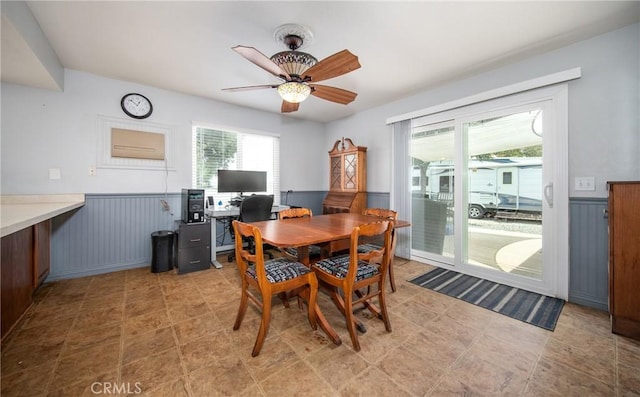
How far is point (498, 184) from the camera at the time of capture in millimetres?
2854

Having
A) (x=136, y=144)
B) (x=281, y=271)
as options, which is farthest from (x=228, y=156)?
(x=281, y=271)

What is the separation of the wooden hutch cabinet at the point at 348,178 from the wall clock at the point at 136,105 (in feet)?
9.28

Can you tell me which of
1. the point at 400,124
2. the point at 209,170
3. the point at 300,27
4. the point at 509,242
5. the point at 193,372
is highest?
the point at 300,27

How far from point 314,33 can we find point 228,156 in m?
2.51

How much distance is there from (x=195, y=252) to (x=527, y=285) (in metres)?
3.86

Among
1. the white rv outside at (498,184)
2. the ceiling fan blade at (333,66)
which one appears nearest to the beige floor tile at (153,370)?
the ceiling fan blade at (333,66)

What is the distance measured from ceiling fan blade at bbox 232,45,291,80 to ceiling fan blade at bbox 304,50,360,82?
0.21 metres

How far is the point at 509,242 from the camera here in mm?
2840

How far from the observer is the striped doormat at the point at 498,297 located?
2.09 meters

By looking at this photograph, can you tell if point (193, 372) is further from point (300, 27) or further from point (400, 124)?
point (400, 124)

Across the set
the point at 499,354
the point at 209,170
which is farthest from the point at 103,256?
the point at 499,354

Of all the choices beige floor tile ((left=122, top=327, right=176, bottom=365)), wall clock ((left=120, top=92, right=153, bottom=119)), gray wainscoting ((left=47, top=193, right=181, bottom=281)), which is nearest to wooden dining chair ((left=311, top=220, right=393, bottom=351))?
beige floor tile ((left=122, top=327, right=176, bottom=365))

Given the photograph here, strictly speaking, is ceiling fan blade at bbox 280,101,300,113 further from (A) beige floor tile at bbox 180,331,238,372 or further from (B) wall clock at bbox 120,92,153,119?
(A) beige floor tile at bbox 180,331,238,372

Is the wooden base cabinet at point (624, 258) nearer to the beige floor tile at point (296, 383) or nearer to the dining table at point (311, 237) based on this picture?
the dining table at point (311, 237)
